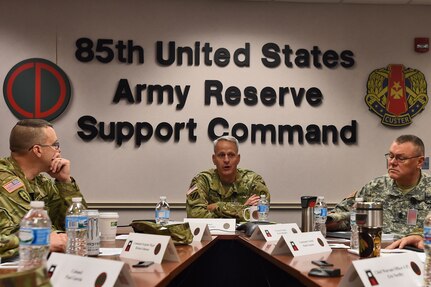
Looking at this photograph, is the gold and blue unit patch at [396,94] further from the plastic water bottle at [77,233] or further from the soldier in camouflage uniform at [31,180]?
the plastic water bottle at [77,233]

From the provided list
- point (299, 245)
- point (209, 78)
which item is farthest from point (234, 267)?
point (209, 78)

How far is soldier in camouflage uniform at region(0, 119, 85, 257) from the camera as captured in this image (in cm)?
253

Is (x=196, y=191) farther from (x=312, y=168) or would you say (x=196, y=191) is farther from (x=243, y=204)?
(x=312, y=168)

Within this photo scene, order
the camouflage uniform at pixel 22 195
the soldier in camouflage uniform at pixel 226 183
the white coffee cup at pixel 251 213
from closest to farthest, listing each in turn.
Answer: the camouflage uniform at pixel 22 195 < the white coffee cup at pixel 251 213 < the soldier in camouflage uniform at pixel 226 183

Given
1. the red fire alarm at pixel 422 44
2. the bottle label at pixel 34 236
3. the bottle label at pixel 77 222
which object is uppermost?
the red fire alarm at pixel 422 44

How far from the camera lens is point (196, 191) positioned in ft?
13.8

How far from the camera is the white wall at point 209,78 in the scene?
18.1 ft

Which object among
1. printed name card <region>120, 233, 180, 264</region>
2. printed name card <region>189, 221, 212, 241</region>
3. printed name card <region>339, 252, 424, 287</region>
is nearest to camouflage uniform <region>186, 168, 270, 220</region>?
printed name card <region>189, 221, 212, 241</region>

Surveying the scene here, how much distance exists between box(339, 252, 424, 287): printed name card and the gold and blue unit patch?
13.6 ft

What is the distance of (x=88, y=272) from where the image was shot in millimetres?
1571

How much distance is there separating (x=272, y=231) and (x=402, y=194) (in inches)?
41.5

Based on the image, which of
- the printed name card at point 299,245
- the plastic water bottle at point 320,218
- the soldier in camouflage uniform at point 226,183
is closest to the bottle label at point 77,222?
the printed name card at point 299,245

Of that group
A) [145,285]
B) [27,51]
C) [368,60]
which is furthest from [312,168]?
[145,285]

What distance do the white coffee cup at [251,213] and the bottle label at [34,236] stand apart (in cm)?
246
